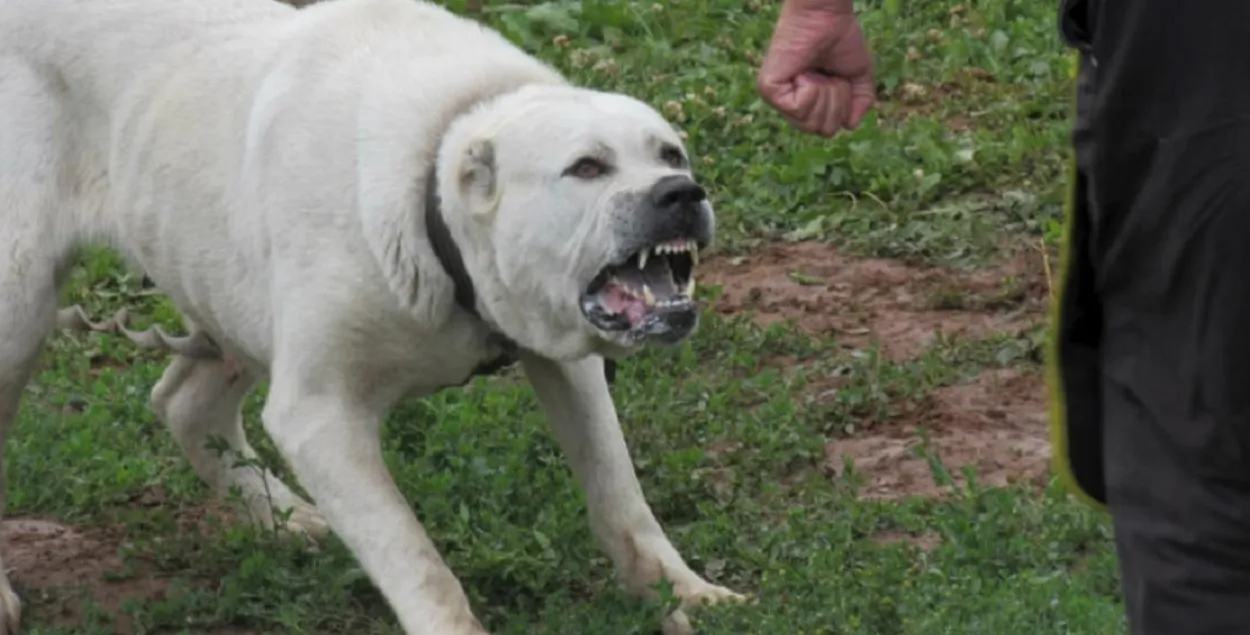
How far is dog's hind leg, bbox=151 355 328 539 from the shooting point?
560 centimetres

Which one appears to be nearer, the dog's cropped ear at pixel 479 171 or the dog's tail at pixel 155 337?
the dog's cropped ear at pixel 479 171

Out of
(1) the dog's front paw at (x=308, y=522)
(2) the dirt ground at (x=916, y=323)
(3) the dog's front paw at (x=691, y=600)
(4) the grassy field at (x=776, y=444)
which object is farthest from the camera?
(2) the dirt ground at (x=916, y=323)

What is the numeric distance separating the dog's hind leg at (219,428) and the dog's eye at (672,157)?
5.45ft

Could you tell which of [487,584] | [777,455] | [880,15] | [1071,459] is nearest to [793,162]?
[880,15]

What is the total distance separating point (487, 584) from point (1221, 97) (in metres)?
2.90

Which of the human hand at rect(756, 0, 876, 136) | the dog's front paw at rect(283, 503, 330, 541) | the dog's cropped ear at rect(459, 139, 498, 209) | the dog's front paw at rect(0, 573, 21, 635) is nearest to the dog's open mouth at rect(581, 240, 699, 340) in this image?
the dog's cropped ear at rect(459, 139, 498, 209)

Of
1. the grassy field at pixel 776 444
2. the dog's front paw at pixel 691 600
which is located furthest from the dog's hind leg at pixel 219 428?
the dog's front paw at pixel 691 600

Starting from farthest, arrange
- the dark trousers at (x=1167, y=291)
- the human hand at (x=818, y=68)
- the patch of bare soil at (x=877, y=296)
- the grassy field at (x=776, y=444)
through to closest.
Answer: the patch of bare soil at (x=877, y=296), the grassy field at (x=776, y=444), the human hand at (x=818, y=68), the dark trousers at (x=1167, y=291)

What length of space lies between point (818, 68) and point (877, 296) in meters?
3.73

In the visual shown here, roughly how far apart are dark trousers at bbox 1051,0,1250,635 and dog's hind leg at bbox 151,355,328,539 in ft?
10.5

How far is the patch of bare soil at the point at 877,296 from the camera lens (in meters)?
6.72

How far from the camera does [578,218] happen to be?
13.9ft

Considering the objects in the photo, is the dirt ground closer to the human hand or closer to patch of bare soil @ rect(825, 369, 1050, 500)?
patch of bare soil @ rect(825, 369, 1050, 500)

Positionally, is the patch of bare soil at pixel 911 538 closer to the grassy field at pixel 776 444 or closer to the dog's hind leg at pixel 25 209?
the grassy field at pixel 776 444
